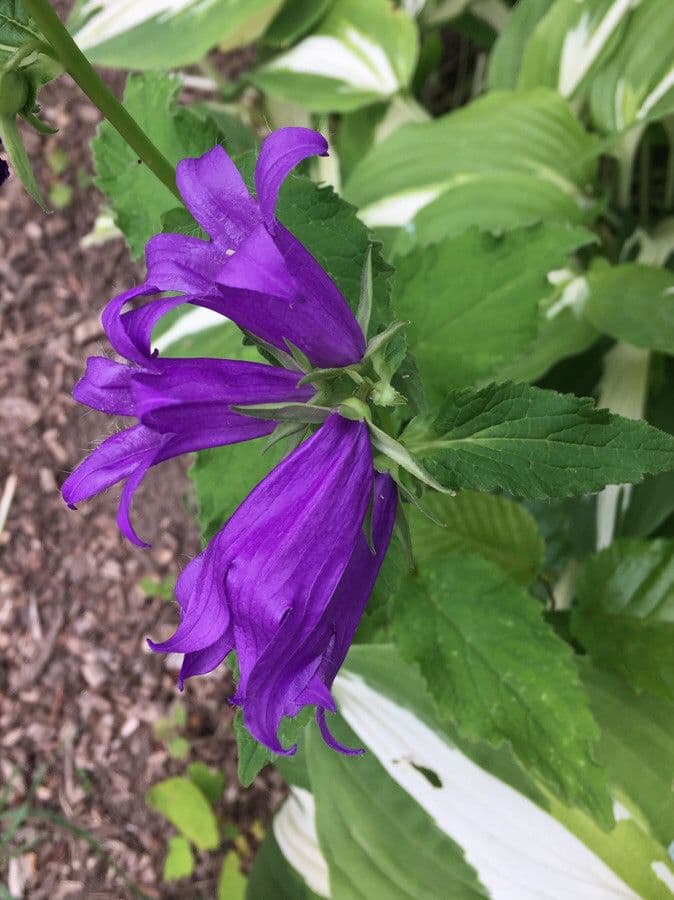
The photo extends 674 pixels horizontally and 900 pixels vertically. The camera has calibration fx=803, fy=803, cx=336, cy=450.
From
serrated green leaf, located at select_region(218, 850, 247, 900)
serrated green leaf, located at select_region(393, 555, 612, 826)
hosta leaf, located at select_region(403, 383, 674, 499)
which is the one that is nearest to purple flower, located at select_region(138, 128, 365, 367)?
hosta leaf, located at select_region(403, 383, 674, 499)

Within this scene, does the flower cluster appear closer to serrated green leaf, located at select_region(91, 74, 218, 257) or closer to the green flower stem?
the green flower stem

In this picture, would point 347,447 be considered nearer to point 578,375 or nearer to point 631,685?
point 631,685

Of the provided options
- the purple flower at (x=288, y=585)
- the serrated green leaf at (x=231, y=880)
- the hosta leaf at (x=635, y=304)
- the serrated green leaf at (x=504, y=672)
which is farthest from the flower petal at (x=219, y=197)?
the serrated green leaf at (x=231, y=880)

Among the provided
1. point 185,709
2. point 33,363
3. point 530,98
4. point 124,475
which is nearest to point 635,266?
point 530,98

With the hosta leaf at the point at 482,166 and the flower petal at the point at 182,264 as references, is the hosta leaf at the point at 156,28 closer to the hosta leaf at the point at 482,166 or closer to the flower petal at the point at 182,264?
Answer: the hosta leaf at the point at 482,166

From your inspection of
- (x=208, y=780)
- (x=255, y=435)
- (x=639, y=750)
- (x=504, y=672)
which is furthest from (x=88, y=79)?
(x=208, y=780)
